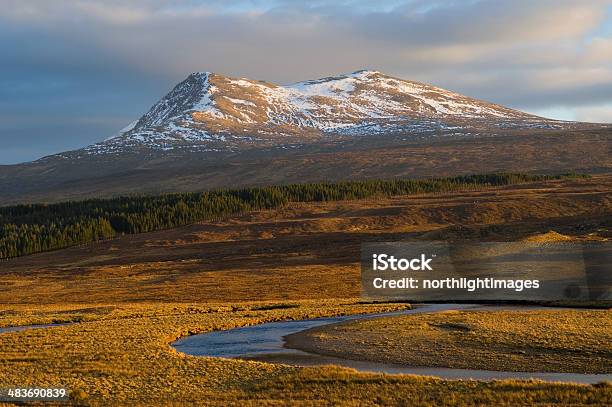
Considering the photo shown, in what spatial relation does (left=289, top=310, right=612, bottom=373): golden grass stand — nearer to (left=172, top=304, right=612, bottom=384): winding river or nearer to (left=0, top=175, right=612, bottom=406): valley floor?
(left=0, top=175, right=612, bottom=406): valley floor

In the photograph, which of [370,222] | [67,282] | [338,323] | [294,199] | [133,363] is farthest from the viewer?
[294,199]

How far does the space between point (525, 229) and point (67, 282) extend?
6903cm

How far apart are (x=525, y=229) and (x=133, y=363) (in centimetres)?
8451

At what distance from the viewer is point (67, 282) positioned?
100m

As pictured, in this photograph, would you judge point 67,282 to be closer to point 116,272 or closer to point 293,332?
point 116,272

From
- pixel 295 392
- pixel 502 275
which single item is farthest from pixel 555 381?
pixel 502 275

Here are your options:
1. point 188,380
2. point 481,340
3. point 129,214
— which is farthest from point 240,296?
point 129,214

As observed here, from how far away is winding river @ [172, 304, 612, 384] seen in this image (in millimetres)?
35031

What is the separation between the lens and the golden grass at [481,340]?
38125 mm

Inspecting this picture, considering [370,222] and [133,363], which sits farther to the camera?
[370,222]

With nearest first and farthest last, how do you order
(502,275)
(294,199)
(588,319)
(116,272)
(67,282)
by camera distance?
(588,319), (502,275), (67,282), (116,272), (294,199)

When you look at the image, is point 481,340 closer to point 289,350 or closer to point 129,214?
point 289,350

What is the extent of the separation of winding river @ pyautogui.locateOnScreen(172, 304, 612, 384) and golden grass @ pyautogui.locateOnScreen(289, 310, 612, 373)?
3.40 feet

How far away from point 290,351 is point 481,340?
11592 millimetres
